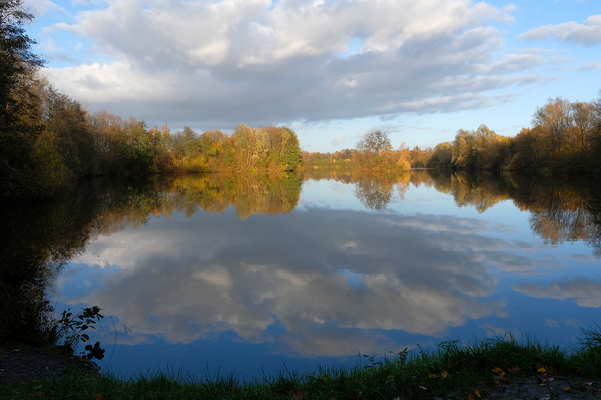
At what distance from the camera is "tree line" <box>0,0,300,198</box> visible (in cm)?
1402

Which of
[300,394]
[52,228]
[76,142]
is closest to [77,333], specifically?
[300,394]

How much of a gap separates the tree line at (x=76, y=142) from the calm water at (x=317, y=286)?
5.57 m

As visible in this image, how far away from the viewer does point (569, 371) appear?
3711mm

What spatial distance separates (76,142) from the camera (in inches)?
1276

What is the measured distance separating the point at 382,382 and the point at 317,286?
3946mm

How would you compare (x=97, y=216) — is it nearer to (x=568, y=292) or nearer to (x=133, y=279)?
(x=133, y=279)

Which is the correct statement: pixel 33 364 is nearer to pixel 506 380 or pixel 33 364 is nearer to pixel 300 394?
pixel 300 394

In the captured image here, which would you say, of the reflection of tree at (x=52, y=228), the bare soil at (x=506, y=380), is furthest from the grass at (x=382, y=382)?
the reflection of tree at (x=52, y=228)

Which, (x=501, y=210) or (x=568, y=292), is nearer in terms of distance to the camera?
(x=568, y=292)

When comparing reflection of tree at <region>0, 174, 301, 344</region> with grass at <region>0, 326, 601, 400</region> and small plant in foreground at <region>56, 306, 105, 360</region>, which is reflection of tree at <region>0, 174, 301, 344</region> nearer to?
small plant in foreground at <region>56, 306, 105, 360</region>

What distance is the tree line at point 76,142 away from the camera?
14.0m

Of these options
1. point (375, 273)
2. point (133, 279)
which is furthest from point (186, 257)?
point (375, 273)

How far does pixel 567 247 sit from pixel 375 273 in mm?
6183

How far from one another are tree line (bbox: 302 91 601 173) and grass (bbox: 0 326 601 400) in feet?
134
